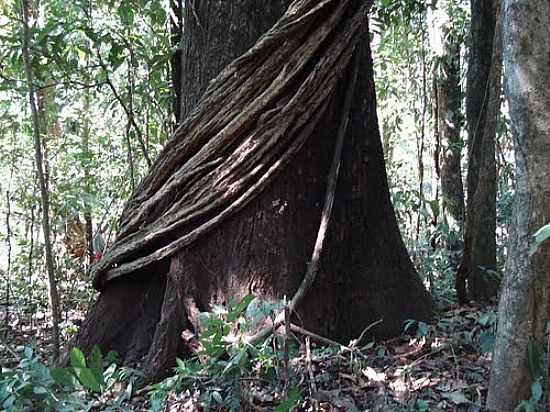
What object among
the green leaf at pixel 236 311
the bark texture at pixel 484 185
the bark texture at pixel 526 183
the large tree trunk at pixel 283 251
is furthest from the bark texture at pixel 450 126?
the bark texture at pixel 526 183

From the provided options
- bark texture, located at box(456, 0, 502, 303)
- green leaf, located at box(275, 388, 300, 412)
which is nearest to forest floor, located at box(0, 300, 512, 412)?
green leaf, located at box(275, 388, 300, 412)

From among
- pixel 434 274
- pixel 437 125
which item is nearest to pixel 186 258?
pixel 434 274

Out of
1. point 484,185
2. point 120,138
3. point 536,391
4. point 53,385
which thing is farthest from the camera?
point 120,138

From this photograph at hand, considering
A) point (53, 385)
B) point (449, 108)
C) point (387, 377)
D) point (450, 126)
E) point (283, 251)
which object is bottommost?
point (387, 377)

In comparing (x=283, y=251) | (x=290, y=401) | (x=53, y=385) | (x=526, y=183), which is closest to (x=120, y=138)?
(x=283, y=251)

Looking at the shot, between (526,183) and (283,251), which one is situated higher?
(526,183)

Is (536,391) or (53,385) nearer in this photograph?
(536,391)

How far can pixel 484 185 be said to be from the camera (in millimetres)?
3045

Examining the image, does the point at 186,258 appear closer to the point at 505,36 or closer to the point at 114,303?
the point at 114,303

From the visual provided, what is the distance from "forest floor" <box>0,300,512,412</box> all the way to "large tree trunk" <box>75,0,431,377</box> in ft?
0.62

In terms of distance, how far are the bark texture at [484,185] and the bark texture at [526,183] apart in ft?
3.27

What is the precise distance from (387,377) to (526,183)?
0.94m

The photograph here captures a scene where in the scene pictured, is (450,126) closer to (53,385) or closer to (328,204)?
(328,204)

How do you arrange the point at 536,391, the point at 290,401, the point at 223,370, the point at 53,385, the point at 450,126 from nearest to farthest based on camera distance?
the point at 536,391, the point at 290,401, the point at 223,370, the point at 53,385, the point at 450,126
